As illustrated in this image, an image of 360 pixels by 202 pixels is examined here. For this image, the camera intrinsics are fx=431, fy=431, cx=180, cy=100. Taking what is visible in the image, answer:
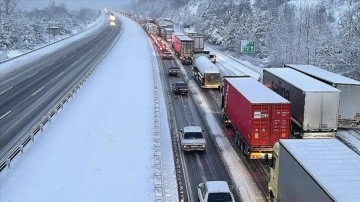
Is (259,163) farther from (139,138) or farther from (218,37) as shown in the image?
(218,37)

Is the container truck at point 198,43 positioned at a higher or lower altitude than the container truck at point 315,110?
higher

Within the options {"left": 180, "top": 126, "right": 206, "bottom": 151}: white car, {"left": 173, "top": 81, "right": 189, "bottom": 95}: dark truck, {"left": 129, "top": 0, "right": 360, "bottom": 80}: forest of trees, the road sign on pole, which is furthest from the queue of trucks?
the road sign on pole

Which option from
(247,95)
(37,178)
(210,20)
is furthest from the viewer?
(210,20)

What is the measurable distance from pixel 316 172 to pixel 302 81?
1997cm

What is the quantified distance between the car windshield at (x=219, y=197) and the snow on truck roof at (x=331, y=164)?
416cm

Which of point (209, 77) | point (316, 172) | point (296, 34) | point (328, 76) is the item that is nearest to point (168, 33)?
point (296, 34)

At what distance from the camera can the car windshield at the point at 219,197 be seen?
1923 centimetres

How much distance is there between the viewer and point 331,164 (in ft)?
46.7

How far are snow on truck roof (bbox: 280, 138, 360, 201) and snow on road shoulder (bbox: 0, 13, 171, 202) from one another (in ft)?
28.3

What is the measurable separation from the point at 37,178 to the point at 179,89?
24688mm

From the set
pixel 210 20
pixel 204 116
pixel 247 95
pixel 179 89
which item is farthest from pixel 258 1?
pixel 247 95

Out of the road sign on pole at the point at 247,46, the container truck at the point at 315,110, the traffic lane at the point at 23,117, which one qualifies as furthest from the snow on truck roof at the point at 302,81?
the road sign on pole at the point at 247,46

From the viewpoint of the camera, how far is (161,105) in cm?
4178

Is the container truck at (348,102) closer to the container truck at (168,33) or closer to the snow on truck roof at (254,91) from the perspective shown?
the snow on truck roof at (254,91)
